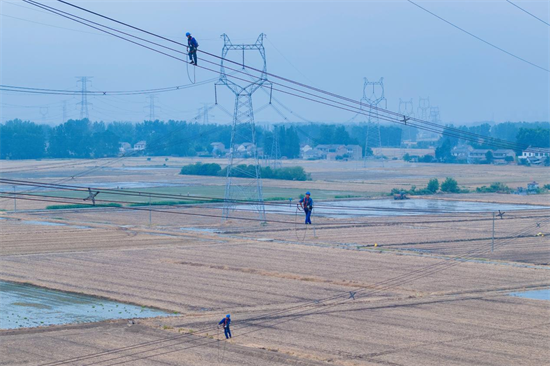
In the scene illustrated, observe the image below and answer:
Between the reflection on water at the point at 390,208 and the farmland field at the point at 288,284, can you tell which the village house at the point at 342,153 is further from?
the farmland field at the point at 288,284

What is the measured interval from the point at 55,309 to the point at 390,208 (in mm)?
45349

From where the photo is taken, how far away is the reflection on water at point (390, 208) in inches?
2527

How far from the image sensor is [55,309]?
26547mm

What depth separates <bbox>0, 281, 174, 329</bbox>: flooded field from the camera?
24820 mm

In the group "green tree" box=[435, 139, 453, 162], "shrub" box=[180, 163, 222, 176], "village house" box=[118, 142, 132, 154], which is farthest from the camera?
"green tree" box=[435, 139, 453, 162]

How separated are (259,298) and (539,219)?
3693cm

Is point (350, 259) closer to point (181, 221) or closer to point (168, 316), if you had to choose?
point (168, 316)

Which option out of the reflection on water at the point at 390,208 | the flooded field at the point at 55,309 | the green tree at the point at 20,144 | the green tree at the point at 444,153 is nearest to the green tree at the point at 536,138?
the green tree at the point at 444,153

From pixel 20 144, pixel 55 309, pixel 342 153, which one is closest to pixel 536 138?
pixel 342 153

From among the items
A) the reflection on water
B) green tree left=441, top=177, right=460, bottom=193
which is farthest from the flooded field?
green tree left=441, top=177, right=460, bottom=193

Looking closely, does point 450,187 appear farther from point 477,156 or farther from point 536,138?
point 477,156

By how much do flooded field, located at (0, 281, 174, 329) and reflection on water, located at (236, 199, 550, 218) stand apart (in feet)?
115

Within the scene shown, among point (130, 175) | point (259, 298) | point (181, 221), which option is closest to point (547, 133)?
point (130, 175)

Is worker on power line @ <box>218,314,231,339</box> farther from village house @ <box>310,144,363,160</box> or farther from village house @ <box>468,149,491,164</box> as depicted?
village house @ <box>310,144,363,160</box>
